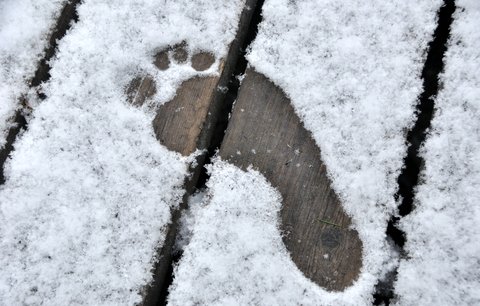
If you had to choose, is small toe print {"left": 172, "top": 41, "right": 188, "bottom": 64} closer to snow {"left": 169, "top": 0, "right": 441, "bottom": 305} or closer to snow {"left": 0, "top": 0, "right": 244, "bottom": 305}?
snow {"left": 0, "top": 0, "right": 244, "bottom": 305}

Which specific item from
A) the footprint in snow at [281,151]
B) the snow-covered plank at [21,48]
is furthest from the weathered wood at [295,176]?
the snow-covered plank at [21,48]

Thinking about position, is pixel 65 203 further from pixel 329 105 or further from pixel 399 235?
pixel 399 235

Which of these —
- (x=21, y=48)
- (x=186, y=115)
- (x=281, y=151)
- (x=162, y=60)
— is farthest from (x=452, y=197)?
(x=21, y=48)

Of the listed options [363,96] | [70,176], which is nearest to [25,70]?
[70,176]

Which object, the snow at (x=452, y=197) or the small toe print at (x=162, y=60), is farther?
the small toe print at (x=162, y=60)

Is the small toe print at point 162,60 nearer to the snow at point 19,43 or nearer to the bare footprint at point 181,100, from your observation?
the bare footprint at point 181,100

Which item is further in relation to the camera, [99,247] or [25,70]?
[25,70]

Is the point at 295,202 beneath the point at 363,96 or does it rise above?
beneath

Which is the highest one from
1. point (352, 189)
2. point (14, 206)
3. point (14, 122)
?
point (352, 189)

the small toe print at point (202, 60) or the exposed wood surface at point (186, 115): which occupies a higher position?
the small toe print at point (202, 60)
